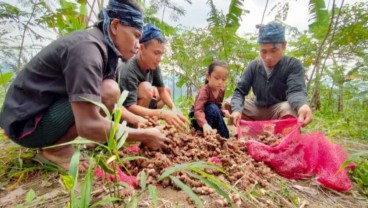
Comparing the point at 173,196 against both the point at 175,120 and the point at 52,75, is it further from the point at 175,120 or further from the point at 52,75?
the point at 52,75

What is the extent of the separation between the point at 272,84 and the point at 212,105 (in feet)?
2.48

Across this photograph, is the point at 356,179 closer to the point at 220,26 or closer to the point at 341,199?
the point at 341,199

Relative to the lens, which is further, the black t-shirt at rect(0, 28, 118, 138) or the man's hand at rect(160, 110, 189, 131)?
the man's hand at rect(160, 110, 189, 131)

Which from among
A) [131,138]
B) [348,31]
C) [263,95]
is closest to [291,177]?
[131,138]

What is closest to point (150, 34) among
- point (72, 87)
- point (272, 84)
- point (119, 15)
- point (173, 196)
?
point (119, 15)

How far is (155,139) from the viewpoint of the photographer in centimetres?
180

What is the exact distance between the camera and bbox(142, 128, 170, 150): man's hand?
177cm

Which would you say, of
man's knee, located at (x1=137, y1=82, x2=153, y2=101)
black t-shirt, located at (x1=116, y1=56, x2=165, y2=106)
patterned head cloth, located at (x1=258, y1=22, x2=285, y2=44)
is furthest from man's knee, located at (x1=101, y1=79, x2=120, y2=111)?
patterned head cloth, located at (x1=258, y1=22, x2=285, y2=44)

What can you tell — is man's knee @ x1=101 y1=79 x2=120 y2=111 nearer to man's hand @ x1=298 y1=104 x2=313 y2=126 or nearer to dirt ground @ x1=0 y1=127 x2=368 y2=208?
dirt ground @ x1=0 y1=127 x2=368 y2=208

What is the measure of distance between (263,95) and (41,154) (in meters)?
2.32

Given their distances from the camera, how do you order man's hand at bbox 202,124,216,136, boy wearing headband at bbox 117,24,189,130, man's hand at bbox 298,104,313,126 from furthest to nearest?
boy wearing headband at bbox 117,24,189,130 → man's hand at bbox 298,104,313,126 → man's hand at bbox 202,124,216,136

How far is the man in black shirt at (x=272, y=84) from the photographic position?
2.93m

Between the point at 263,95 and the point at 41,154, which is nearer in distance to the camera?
the point at 41,154

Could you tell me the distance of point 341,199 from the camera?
1.90 metres
